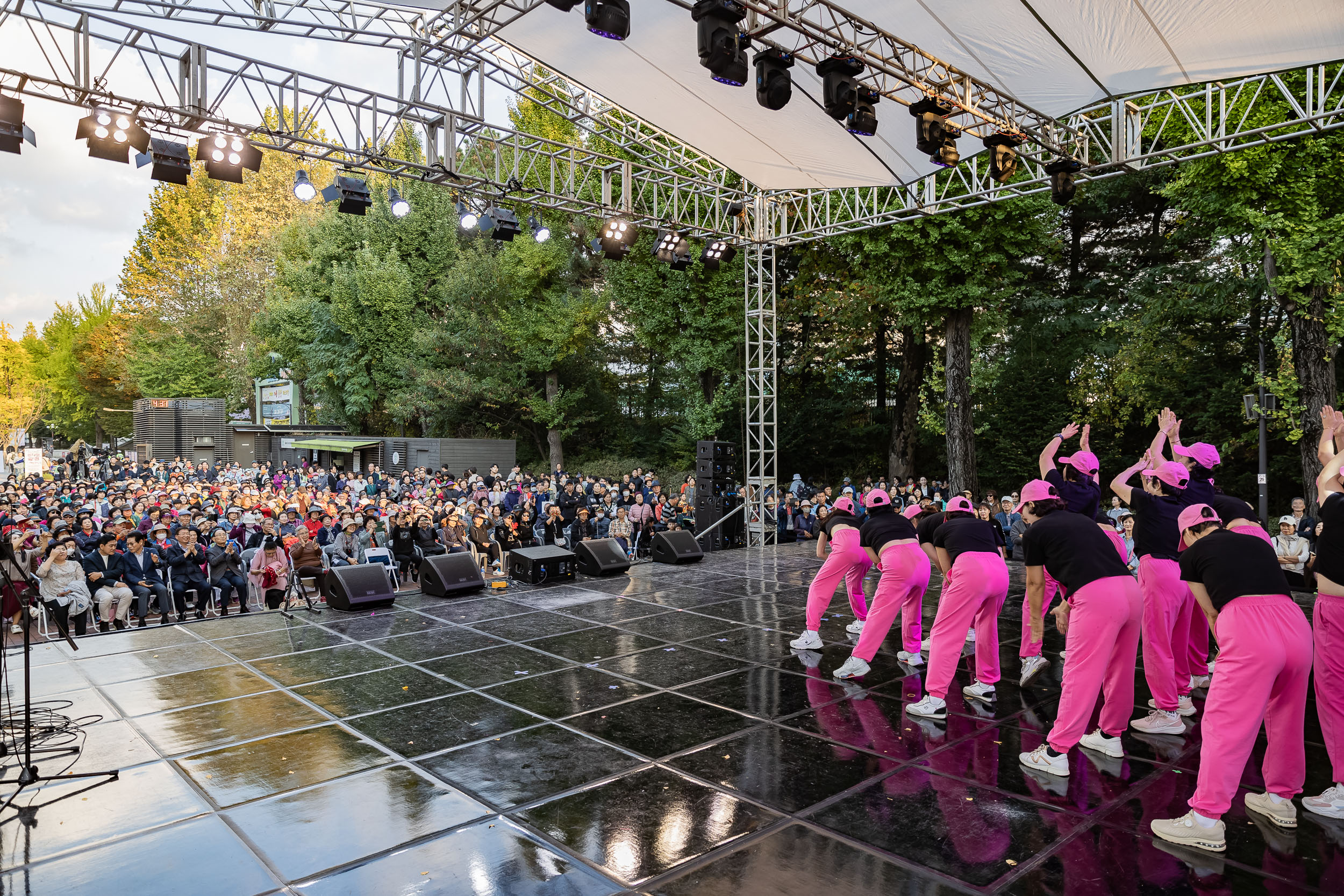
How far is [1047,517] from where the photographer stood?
5121 mm

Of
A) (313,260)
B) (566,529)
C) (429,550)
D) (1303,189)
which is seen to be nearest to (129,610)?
(429,550)

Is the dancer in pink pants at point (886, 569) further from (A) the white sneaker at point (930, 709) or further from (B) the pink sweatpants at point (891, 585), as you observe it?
(A) the white sneaker at point (930, 709)

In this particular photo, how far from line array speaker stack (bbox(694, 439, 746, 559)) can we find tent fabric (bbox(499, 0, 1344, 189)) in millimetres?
5270

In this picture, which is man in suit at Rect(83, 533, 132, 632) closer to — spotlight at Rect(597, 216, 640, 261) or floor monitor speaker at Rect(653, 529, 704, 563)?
floor monitor speaker at Rect(653, 529, 704, 563)

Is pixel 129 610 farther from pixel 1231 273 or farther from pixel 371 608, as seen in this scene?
pixel 1231 273

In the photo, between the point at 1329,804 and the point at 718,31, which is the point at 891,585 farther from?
the point at 718,31

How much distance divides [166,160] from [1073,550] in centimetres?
1065

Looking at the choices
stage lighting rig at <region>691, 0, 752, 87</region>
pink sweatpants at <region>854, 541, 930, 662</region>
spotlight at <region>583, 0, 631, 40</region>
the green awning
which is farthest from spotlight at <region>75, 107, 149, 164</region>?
the green awning

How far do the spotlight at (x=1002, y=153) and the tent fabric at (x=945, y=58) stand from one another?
610mm

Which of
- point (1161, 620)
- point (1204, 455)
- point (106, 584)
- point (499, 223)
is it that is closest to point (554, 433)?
point (499, 223)

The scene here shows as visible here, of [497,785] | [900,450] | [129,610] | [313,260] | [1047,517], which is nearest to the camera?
[497,785]

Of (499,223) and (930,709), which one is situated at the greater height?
(499,223)

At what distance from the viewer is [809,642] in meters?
7.74

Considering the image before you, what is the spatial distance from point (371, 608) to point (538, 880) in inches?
271
